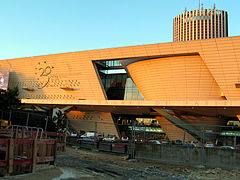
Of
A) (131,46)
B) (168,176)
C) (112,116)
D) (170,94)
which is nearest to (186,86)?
(170,94)

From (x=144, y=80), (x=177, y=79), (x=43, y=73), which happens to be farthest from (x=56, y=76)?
(x=177, y=79)

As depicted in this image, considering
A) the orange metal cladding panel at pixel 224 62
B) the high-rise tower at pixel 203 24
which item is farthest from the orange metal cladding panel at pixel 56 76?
the high-rise tower at pixel 203 24

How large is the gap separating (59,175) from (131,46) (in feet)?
109

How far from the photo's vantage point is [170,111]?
138 feet

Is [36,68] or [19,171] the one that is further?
[36,68]

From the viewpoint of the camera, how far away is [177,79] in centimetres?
4062

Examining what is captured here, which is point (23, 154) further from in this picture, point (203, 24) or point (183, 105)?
point (203, 24)

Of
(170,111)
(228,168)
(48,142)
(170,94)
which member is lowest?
(228,168)

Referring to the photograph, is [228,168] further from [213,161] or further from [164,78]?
[164,78]

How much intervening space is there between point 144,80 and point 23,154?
34.4m

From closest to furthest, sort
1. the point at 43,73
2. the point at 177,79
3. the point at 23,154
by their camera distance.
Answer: the point at 23,154
the point at 177,79
the point at 43,73

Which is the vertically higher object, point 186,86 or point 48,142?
point 186,86

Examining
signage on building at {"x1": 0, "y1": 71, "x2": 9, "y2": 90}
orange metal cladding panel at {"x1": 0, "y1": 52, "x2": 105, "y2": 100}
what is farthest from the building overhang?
signage on building at {"x1": 0, "y1": 71, "x2": 9, "y2": 90}

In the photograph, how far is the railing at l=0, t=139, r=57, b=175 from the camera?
30.3 ft
